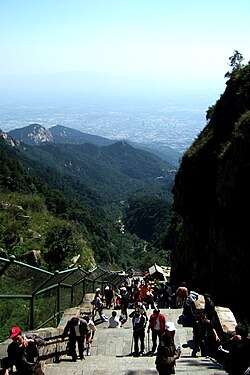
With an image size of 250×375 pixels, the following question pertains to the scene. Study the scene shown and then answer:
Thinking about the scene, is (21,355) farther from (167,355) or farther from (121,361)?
(121,361)

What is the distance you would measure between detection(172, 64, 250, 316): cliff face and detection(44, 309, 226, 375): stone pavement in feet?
23.7

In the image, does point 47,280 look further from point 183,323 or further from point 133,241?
point 133,241

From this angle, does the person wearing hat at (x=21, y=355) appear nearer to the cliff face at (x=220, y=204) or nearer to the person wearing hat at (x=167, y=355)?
the person wearing hat at (x=167, y=355)

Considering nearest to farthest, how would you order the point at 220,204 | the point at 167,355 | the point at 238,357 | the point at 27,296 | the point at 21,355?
the point at 21,355 → the point at 238,357 → the point at 167,355 → the point at 27,296 → the point at 220,204

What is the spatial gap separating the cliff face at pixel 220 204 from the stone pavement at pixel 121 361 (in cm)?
722

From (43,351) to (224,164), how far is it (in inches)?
585

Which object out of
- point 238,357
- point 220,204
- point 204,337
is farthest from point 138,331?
point 220,204

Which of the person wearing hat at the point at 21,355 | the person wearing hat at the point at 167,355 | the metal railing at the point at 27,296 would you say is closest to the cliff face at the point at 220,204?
the metal railing at the point at 27,296

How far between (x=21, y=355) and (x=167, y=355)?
2356 mm

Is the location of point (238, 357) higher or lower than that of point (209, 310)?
higher

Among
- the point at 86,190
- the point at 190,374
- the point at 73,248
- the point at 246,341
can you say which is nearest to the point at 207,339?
the point at 190,374

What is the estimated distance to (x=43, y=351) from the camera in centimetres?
759

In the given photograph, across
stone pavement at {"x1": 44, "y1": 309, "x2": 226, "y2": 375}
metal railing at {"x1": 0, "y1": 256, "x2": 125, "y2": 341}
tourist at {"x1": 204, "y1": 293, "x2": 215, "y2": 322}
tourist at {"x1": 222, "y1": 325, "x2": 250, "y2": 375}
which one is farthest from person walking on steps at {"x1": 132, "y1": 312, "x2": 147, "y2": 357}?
tourist at {"x1": 222, "y1": 325, "x2": 250, "y2": 375}

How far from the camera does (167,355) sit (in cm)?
675
